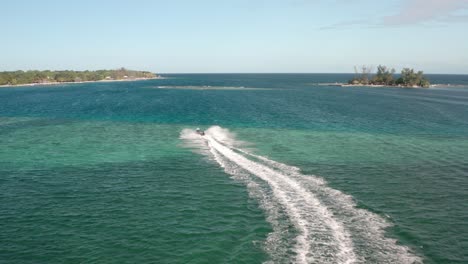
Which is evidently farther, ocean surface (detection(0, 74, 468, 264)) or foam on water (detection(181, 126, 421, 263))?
ocean surface (detection(0, 74, 468, 264))

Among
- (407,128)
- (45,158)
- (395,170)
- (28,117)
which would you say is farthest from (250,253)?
(28,117)

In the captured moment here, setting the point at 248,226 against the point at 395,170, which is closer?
the point at 248,226

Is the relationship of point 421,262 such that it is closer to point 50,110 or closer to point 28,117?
point 28,117

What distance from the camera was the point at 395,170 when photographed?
47375 mm

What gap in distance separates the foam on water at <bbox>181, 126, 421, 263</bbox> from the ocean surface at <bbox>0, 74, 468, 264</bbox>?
0.48ft

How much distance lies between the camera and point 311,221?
31391 millimetres

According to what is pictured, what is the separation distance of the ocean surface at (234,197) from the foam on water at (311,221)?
0.48ft

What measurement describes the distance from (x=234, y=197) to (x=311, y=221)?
9.39m

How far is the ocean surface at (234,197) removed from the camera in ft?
90.0

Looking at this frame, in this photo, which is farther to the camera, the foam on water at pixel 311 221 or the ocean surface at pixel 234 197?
the ocean surface at pixel 234 197

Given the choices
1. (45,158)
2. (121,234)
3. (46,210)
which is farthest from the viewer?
(45,158)

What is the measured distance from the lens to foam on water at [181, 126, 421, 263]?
26.0 m

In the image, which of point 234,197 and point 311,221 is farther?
point 234,197

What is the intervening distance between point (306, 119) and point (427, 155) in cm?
4254
